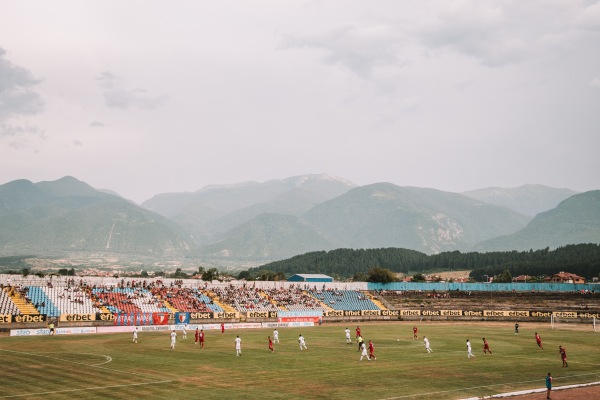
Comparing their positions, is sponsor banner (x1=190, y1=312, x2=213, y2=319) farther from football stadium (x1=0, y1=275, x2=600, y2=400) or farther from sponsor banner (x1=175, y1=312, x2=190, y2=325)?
sponsor banner (x1=175, y1=312, x2=190, y2=325)

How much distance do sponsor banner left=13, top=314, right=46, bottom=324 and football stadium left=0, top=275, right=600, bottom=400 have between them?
15 cm

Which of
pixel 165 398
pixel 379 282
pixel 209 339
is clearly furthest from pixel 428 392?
pixel 379 282

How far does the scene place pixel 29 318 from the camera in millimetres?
81375

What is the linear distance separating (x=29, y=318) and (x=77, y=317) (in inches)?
251

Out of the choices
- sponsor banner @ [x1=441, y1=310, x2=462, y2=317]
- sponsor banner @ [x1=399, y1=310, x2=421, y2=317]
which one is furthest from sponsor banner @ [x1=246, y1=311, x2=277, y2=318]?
sponsor banner @ [x1=441, y1=310, x2=462, y2=317]

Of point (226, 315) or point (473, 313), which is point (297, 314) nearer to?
point (226, 315)

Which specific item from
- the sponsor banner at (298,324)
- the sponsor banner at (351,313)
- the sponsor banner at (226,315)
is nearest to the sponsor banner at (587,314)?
the sponsor banner at (351,313)

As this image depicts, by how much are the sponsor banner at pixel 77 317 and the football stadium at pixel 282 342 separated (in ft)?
0.93

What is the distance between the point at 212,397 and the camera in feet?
115

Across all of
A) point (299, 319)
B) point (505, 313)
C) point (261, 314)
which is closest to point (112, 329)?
point (261, 314)

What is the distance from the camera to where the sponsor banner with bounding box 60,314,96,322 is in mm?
82625

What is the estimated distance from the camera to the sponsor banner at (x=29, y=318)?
264 ft

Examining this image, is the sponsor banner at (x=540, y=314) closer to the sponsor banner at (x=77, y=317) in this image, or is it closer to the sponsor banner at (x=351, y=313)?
the sponsor banner at (x=351, y=313)

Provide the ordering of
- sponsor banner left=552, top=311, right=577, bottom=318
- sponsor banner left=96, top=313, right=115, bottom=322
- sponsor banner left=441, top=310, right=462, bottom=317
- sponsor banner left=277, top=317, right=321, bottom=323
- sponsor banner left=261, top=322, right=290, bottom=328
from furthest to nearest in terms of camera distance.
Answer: sponsor banner left=441, top=310, right=462, bottom=317
sponsor banner left=552, top=311, right=577, bottom=318
sponsor banner left=277, top=317, right=321, bottom=323
sponsor banner left=261, top=322, right=290, bottom=328
sponsor banner left=96, top=313, right=115, bottom=322
